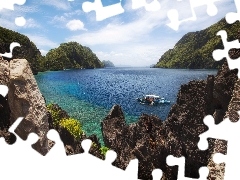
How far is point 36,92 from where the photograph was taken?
3666 mm

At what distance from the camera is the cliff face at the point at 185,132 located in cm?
392

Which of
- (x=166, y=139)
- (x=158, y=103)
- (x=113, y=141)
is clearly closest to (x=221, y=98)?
(x=166, y=139)

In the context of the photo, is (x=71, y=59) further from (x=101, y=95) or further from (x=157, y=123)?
(x=157, y=123)

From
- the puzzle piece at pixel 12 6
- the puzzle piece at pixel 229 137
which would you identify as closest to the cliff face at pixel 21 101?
the puzzle piece at pixel 12 6

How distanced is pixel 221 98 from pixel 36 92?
1999 mm

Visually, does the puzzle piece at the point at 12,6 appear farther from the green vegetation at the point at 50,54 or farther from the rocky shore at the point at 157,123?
the green vegetation at the point at 50,54

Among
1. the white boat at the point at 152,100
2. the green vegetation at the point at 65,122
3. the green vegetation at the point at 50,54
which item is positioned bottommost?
the white boat at the point at 152,100

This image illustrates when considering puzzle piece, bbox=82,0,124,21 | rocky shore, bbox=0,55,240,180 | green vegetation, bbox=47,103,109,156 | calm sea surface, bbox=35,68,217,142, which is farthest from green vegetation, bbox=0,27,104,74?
puzzle piece, bbox=82,0,124,21

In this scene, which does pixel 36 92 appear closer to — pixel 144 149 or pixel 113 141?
pixel 144 149

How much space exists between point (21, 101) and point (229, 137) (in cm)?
196

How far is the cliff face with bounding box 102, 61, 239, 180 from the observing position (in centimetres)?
392

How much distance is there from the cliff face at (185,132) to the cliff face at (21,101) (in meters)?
1.33

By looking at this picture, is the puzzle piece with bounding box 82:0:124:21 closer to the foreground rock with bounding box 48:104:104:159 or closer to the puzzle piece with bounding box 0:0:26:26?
the puzzle piece with bounding box 0:0:26:26

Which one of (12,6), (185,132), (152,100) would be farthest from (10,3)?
→ (152,100)
